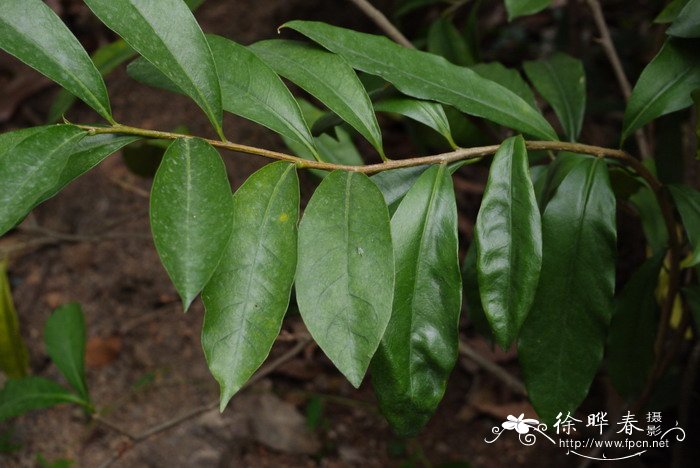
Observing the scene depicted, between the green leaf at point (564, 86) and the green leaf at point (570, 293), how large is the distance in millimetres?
304

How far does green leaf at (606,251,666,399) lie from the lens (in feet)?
3.99

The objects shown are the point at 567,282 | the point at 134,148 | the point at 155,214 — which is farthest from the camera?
the point at 134,148

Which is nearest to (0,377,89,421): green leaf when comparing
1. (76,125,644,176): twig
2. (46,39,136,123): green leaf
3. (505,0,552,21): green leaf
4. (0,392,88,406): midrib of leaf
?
(0,392,88,406): midrib of leaf

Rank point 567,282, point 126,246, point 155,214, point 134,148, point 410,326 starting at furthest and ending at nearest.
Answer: point 126,246
point 134,148
point 567,282
point 410,326
point 155,214

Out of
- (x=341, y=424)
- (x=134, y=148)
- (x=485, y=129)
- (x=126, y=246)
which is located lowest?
(x=341, y=424)

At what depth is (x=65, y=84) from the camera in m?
0.78

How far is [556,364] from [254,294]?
47cm

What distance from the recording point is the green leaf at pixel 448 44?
151cm

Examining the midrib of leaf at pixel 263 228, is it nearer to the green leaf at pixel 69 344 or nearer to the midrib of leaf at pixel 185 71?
the midrib of leaf at pixel 185 71

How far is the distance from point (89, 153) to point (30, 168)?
9 cm

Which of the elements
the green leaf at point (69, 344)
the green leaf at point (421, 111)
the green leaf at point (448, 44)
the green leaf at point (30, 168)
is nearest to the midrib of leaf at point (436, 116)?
the green leaf at point (421, 111)

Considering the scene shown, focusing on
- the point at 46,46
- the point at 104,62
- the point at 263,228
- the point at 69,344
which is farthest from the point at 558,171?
the point at 69,344

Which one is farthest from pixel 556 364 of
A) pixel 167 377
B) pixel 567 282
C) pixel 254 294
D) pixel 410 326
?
pixel 167 377

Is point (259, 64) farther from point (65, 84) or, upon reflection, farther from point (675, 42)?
point (675, 42)
